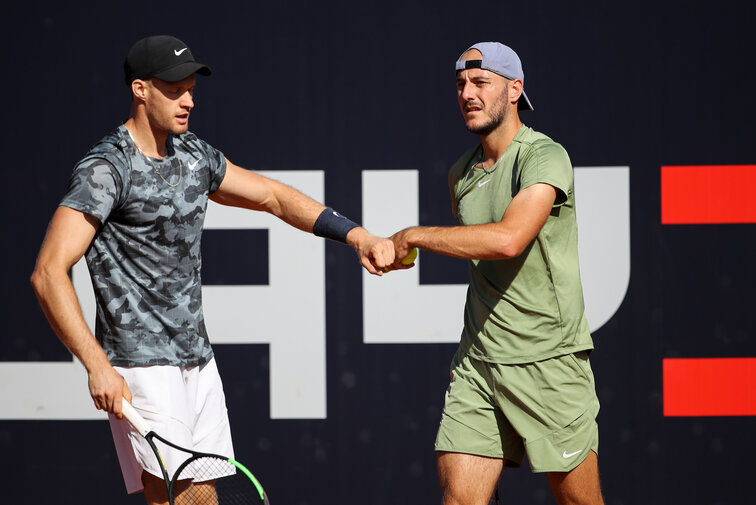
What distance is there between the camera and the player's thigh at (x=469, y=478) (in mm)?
2627

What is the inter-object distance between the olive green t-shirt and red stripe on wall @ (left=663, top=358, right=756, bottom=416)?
116cm

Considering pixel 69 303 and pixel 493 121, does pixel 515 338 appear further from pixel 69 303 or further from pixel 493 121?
pixel 69 303

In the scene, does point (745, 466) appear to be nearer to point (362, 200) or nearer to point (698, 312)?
point (698, 312)

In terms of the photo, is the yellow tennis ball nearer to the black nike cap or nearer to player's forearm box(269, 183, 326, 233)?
player's forearm box(269, 183, 326, 233)

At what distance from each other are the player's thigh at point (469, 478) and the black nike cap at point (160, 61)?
1392mm

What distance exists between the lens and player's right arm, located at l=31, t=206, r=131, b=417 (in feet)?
7.38

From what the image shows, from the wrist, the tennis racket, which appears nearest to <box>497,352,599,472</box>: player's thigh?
the wrist

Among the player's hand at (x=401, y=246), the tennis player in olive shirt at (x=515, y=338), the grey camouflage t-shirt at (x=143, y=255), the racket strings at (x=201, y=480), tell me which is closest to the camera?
the grey camouflage t-shirt at (x=143, y=255)

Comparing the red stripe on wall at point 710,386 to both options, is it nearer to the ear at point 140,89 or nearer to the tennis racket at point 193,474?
the tennis racket at point 193,474

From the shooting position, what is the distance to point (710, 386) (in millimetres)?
3650

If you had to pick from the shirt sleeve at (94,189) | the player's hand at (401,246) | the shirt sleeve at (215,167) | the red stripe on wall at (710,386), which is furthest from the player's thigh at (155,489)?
the red stripe on wall at (710,386)

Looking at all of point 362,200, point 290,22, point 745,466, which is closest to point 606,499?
Result: point 745,466

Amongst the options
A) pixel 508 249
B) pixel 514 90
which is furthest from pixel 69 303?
pixel 514 90

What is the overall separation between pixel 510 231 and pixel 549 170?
22 centimetres
